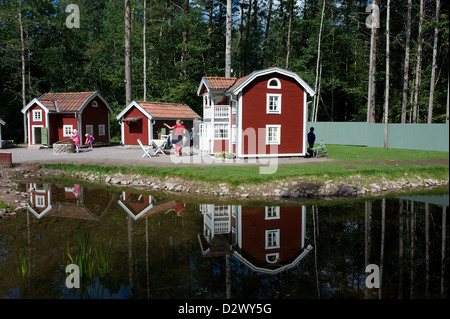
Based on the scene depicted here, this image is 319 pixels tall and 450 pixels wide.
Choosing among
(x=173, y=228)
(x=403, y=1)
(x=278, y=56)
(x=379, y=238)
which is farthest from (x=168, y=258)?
(x=278, y=56)

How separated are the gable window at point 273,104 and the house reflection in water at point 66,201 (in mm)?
10469

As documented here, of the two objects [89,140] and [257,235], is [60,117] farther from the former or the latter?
[257,235]

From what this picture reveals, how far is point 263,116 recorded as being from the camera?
21.1m

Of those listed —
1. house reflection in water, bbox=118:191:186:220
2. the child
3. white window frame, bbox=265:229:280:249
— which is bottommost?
white window frame, bbox=265:229:280:249

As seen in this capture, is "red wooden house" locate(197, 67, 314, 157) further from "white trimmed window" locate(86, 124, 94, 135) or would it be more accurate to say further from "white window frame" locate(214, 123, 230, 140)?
"white trimmed window" locate(86, 124, 94, 135)

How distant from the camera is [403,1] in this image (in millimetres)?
33781

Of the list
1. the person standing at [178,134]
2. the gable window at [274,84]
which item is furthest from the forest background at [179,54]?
the gable window at [274,84]

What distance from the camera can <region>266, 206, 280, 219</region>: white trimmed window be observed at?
11844 millimetres

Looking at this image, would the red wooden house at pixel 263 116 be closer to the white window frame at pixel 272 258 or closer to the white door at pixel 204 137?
the white door at pixel 204 137

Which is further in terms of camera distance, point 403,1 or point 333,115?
point 333,115

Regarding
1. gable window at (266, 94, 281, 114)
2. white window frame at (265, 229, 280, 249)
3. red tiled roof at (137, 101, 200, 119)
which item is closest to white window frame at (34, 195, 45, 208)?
white window frame at (265, 229, 280, 249)

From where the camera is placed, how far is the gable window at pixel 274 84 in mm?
21000

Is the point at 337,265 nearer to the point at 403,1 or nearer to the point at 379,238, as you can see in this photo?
the point at 379,238

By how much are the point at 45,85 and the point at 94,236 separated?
3836 centimetres
